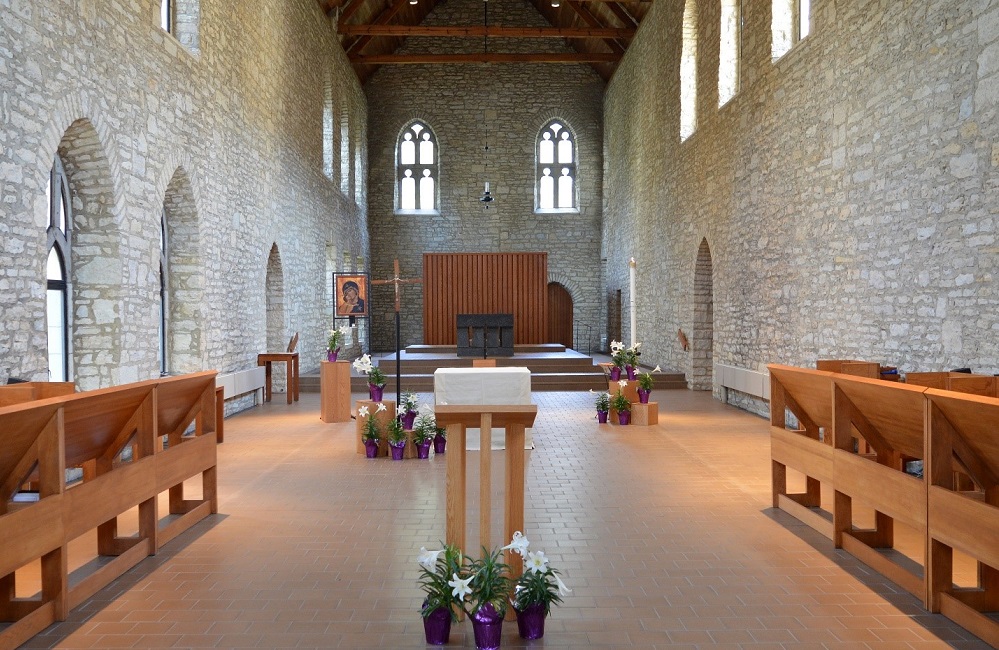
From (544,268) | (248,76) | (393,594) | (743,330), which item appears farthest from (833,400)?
(544,268)

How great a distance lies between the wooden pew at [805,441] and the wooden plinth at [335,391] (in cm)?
559

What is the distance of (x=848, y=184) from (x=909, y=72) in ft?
4.36

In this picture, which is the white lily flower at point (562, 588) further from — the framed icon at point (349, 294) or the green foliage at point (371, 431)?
the framed icon at point (349, 294)

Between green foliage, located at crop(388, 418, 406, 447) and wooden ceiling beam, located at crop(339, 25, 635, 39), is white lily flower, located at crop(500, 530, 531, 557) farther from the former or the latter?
wooden ceiling beam, located at crop(339, 25, 635, 39)

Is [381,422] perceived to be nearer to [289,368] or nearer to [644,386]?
[644,386]

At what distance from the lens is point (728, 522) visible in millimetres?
5023

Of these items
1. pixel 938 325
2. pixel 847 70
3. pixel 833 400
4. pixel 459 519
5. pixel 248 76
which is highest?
pixel 248 76

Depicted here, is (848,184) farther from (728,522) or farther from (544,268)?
(544,268)

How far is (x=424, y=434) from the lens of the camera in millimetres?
7309

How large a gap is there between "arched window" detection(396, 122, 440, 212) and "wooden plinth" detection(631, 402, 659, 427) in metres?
13.6

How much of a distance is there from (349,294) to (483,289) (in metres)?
4.93

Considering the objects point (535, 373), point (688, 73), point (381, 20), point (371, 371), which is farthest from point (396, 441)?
point (381, 20)

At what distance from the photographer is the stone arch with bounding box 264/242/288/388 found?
13.0m

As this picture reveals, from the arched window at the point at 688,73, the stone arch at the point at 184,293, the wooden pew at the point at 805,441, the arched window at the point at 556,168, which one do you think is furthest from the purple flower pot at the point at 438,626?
the arched window at the point at 556,168
